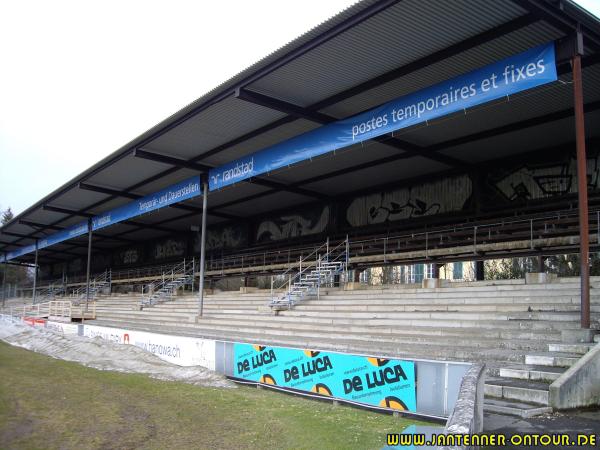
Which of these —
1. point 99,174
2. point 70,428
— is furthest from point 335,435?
point 99,174

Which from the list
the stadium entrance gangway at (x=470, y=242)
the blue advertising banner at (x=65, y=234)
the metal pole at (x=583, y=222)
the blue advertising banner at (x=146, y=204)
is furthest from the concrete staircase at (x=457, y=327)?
the blue advertising banner at (x=65, y=234)

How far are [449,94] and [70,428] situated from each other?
35.4 ft

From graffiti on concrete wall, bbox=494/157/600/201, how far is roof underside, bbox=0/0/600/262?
0.92 m

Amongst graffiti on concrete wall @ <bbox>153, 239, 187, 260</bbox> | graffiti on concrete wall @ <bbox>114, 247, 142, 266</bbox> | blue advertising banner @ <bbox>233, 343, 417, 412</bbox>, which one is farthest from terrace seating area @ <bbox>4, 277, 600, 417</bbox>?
graffiti on concrete wall @ <bbox>114, 247, 142, 266</bbox>

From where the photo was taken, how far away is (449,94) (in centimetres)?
1316

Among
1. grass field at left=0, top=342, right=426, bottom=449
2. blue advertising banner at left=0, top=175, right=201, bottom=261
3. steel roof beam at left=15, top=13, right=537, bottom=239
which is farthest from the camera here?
blue advertising banner at left=0, top=175, right=201, bottom=261

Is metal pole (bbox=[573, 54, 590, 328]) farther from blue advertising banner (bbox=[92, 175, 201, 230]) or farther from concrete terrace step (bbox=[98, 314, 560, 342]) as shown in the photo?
blue advertising banner (bbox=[92, 175, 201, 230])

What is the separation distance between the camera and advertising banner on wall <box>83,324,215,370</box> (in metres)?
14.6

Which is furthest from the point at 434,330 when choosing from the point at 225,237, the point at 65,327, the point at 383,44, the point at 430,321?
the point at 225,237

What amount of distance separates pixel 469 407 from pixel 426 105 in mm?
10127

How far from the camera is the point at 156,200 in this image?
27750 mm

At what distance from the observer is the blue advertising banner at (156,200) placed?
2491 centimetres

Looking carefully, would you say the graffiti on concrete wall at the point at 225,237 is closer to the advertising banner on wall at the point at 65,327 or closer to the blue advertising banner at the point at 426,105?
the advertising banner on wall at the point at 65,327

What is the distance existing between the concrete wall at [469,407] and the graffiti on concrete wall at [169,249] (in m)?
38.2
